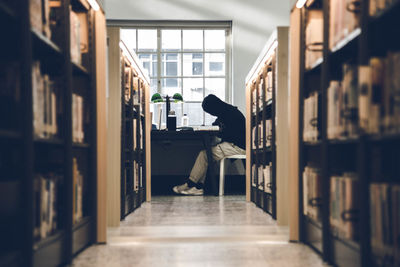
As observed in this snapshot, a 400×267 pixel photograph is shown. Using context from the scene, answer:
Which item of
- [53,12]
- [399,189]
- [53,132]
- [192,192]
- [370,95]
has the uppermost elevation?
[53,12]

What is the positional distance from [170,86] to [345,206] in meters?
4.68

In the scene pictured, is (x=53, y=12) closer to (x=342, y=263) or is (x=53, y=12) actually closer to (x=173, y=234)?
(x=173, y=234)

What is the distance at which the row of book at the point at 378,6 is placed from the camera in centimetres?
126

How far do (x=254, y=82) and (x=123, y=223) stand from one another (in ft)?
6.47

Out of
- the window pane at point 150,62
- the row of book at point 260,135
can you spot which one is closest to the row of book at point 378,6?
the row of book at point 260,135

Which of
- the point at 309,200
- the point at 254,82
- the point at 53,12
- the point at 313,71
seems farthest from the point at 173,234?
the point at 254,82

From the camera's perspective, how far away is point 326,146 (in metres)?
1.88

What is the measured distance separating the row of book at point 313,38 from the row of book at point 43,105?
1288mm

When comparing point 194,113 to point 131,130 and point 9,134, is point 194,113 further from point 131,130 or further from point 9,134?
point 9,134

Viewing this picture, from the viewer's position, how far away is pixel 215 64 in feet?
20.2

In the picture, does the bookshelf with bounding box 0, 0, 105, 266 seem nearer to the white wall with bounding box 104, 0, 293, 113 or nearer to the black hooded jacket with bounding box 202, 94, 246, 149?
the black hooded jacket with bounding box 202, 94, 246, 149

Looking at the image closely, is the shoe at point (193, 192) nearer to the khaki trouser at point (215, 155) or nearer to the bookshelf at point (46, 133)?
the khaki trouser at point (215, 155)

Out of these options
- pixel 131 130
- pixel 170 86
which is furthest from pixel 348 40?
pixel 170 86

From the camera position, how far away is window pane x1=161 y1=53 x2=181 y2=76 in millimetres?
6109
